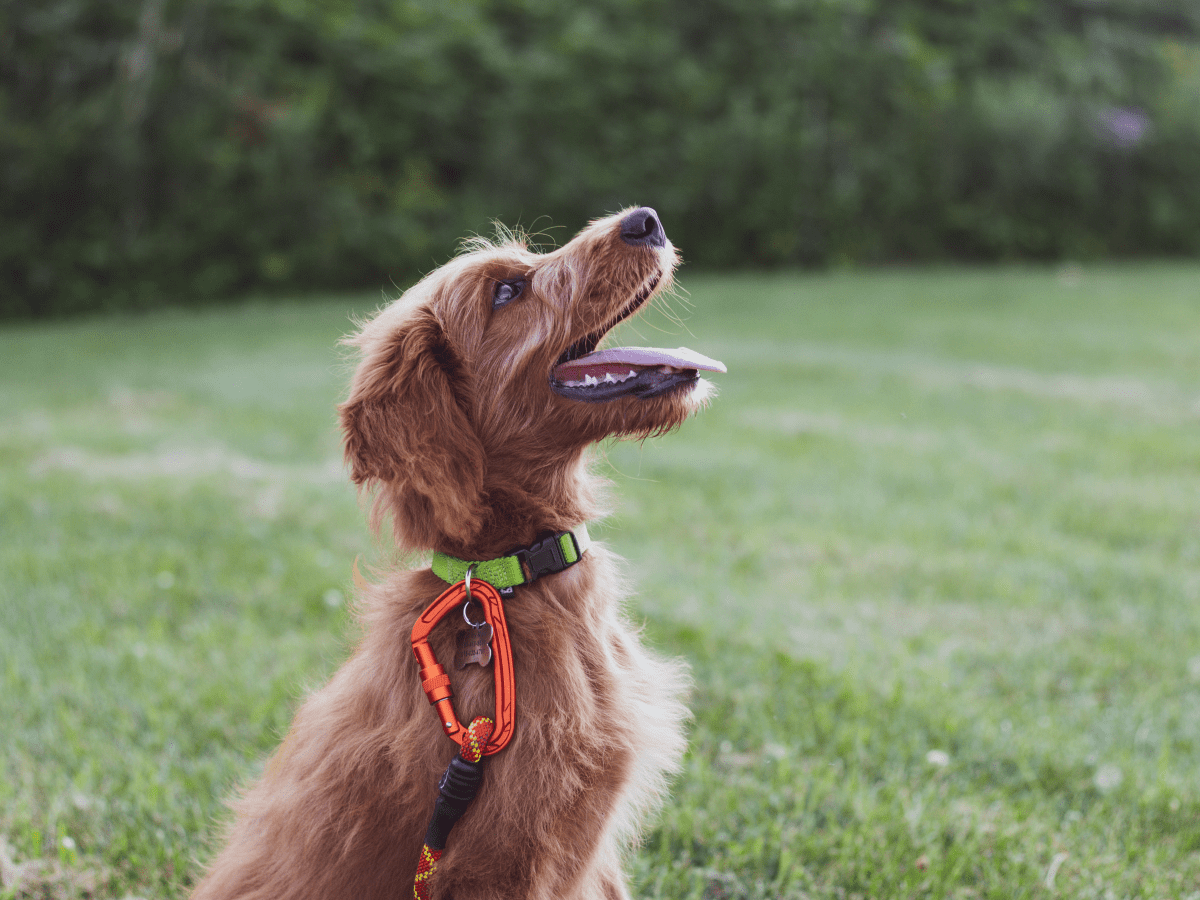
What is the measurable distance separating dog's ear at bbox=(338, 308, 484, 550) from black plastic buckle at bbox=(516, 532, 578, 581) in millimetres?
132

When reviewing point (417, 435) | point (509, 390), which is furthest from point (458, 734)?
point (509, 390)

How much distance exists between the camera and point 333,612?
15.1ft

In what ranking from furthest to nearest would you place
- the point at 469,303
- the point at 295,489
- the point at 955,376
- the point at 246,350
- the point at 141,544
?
the point at 246,350 < the point at 955,376 < the point at 295,489 < the point at 141,544 < the point at 469,303

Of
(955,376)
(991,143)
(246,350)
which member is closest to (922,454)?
(955,376)

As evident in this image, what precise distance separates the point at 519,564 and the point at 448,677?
27 centimetres

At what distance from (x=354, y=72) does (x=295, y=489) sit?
14615 millimetres

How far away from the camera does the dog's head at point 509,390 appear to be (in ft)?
6.97

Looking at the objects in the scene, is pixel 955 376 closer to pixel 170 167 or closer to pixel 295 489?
pixel 295 489

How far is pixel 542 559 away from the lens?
2131mm

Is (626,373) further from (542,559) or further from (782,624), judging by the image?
(782,624)

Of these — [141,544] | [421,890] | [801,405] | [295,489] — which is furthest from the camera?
[801,405]

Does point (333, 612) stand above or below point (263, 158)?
below

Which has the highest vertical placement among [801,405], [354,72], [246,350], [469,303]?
[354,72]

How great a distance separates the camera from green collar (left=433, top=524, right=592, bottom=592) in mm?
2094
